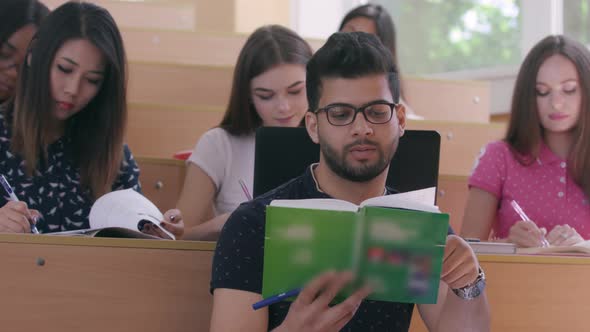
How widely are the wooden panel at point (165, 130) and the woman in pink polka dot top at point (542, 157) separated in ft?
3.09

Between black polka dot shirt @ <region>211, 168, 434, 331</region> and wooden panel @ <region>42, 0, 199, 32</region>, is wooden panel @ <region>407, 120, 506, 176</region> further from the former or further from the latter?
wooden panel @ <region>42, 0, 199, 32</region>

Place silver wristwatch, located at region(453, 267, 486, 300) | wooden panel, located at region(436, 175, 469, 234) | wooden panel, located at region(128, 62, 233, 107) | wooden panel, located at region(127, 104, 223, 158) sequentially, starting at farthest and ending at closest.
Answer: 1. wooden panel, located at region(128, 62, 233, 107)
2. wooden panel, located at region(127, 104, 223, 158)
3. wooden panel, located at region(436, 175, 469, 234)
4. silver wristwatch, located at region(453, 267, 486, 300)

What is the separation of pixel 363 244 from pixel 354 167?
0.26 metres

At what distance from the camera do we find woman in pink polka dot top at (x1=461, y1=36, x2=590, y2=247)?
257cm

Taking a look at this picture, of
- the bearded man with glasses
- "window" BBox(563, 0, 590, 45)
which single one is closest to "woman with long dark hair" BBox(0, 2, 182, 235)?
the bearded man with glasses

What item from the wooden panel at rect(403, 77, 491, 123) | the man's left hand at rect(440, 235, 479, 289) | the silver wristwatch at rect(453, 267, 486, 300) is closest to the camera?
the man's left hand at rect(440, 235, 479, 289)

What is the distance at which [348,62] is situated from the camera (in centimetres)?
154

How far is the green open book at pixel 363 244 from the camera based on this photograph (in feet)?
4.12

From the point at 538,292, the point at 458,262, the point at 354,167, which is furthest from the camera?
the point at 538,292

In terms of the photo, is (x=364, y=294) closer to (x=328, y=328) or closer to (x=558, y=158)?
(x=328, y=328)

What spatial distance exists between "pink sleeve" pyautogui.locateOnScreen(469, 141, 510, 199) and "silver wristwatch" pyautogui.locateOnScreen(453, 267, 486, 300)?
1.17 meters

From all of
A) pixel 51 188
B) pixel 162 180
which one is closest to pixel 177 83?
pixel 162 180

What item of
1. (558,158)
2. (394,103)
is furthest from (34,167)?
(558,158)

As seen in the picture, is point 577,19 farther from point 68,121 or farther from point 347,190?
point 347,190
